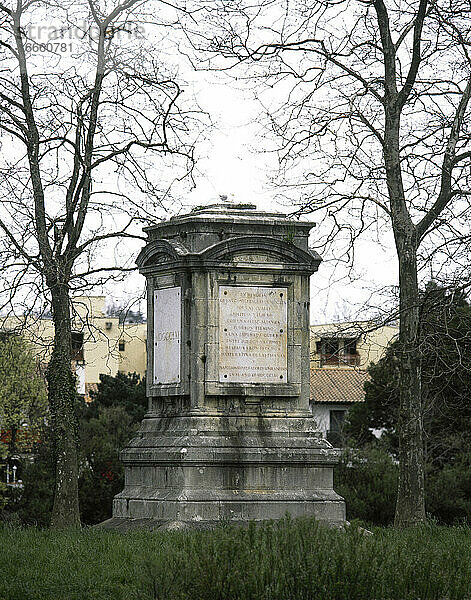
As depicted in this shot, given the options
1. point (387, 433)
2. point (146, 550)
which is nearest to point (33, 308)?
point (146, 550)

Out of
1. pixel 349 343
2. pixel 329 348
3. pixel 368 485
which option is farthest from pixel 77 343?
pixel 349 343

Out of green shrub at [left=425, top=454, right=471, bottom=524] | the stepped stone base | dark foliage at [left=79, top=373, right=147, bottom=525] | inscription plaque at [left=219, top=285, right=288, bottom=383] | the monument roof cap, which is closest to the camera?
the stepped stone base

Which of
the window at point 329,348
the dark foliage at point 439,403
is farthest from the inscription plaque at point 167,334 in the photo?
the dark foliage at point 439,403

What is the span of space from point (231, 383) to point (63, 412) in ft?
17.0

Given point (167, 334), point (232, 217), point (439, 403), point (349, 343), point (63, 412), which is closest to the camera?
point (232, 217)

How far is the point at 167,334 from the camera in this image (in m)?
15.4

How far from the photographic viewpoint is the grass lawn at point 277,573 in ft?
28.7

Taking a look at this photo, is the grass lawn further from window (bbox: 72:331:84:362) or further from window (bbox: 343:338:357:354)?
window (bbox: 72:331:84:362)

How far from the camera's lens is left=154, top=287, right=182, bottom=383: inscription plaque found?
15.2 meters

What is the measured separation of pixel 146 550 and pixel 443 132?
9.38 metres

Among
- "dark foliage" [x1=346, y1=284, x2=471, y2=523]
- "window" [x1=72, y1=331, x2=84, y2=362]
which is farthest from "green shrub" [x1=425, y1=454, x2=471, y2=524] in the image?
"window" [x1=72, y1=331, x2=84, y2=362]

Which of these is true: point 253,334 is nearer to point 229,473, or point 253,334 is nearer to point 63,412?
point 229,473

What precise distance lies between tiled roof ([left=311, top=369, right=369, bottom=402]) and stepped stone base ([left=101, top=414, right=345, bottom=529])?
39652mm

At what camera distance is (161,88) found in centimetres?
2008
